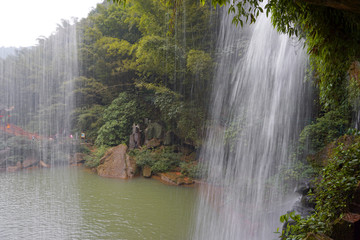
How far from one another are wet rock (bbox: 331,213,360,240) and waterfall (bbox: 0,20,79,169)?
12.3m

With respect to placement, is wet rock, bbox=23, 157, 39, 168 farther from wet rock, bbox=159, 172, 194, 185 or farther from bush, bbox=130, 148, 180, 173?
wet rock, bbox=159, 172, 194, 185

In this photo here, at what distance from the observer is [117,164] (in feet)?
33.9

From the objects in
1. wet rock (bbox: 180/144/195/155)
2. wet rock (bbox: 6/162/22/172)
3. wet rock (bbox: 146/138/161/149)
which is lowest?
wet rock (bbox: 6/162/22/172)

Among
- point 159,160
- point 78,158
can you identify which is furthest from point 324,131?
point 78,158

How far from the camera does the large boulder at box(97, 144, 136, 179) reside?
10008 mm

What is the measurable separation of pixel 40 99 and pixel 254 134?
15046 mm

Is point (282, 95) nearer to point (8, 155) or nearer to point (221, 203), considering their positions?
point (221, 203)

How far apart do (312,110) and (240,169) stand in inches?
103

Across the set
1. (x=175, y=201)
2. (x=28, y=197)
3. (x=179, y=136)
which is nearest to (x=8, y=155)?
(x=28, y=197)

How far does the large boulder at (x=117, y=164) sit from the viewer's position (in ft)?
32.8

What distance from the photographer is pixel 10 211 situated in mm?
6188

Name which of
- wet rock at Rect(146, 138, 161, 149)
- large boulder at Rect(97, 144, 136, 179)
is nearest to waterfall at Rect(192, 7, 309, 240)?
wet rock at Rect(146, 138, 161, 149)

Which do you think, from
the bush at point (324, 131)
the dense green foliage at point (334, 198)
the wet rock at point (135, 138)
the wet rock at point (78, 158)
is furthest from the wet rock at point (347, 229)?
the wet rock at point (78, 158)

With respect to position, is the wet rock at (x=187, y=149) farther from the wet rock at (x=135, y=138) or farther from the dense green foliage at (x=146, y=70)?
the wet rock at (x=135, y=138)
